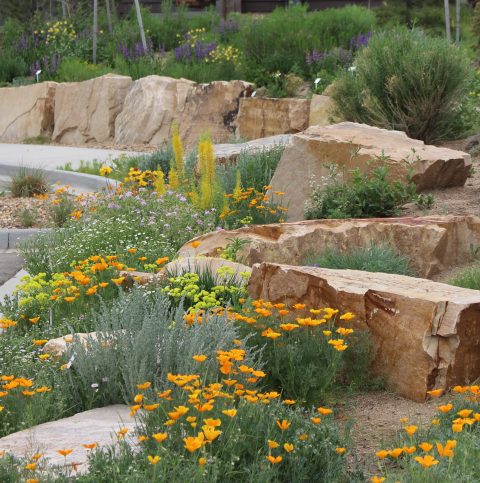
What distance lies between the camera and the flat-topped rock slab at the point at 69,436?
3.39 meters

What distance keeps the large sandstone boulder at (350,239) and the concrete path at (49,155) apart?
6.12 metres

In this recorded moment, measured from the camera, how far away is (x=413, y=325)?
4.49 meters

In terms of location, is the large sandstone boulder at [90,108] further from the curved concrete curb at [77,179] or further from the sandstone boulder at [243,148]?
the sandstone boulder at [243,148]

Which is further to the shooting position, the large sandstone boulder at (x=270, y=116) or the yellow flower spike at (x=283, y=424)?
the large sandstone boulder at (x=270, y=116)

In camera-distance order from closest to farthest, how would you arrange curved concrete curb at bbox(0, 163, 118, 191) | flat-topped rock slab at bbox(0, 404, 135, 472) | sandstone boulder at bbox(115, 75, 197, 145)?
flat-topped rock slab at bbox(0, 404, 135, 472), curved concrete curb at bbox(0, 163, 118, 191), sandstone boulder at bbox(115, 75, 197, 145)

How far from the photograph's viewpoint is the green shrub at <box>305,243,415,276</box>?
5840mm

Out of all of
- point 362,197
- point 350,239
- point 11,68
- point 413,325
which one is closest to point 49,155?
point 11,68

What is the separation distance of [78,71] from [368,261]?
40.1 ft

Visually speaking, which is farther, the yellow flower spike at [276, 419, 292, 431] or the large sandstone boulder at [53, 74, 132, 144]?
the large sandstone boulder at [53, 74, 132, 144]

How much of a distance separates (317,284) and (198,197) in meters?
3.11

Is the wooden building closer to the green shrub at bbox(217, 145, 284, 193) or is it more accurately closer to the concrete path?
the concrete path

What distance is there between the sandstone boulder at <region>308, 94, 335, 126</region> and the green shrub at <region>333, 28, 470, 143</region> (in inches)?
75.6

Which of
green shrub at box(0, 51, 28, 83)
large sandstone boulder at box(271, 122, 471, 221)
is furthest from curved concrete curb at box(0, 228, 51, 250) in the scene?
green shrub at box(0, 51, 28, 83)

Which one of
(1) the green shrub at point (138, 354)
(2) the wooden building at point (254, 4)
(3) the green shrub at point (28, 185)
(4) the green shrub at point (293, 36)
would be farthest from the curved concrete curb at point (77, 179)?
(2) the wooden building at point (254, 4)
